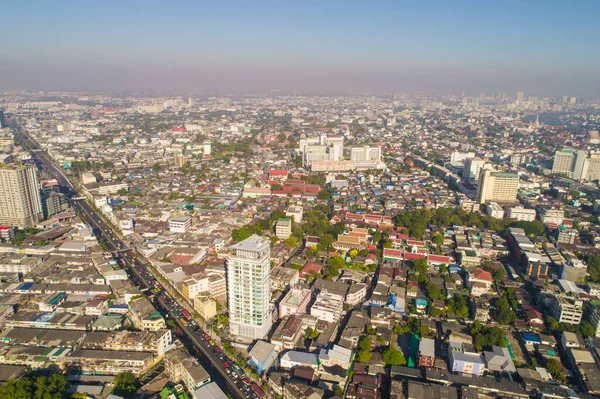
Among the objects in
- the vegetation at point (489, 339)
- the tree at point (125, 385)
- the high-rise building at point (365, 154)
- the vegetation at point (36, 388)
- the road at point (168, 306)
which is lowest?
the road at point (168, 306)

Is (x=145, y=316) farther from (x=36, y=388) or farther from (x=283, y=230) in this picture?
(x=283, y=230)

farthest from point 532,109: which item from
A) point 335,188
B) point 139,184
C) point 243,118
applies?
point 139,184

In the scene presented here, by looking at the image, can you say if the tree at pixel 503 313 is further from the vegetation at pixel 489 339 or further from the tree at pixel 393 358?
the tree at pixel 393 358

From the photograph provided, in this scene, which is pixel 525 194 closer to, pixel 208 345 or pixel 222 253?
pixel 222 253

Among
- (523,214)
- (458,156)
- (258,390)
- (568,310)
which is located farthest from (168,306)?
(458,156)

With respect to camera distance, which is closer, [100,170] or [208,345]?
[208,345]

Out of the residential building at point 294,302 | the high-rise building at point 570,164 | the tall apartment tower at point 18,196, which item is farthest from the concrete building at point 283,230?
the high-rise building at point 570,164

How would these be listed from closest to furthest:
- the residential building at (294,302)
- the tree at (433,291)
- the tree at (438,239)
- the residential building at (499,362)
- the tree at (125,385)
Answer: the tree at (125,385) → the residential building at (499,362) → the residential building at (294,302) → the tree at (433,291) → the tree at (438,239)

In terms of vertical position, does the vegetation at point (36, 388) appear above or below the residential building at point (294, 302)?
above
